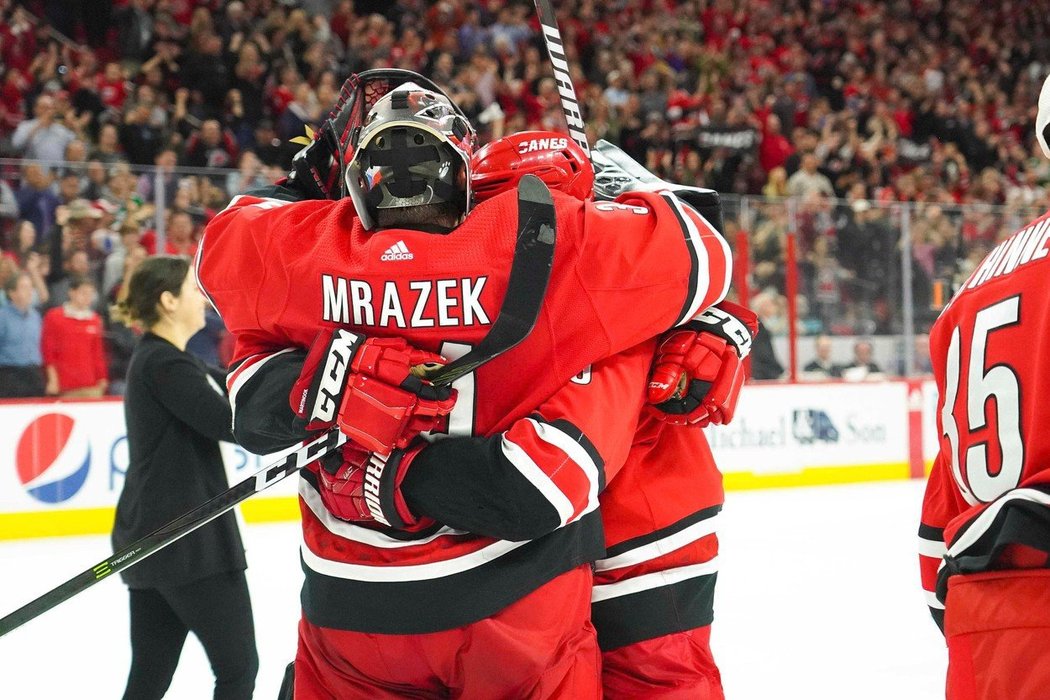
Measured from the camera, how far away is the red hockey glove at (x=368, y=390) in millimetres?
1383

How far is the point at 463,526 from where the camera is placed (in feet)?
4.64

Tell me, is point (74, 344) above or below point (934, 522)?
below

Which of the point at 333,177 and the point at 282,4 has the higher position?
the point at 282,4

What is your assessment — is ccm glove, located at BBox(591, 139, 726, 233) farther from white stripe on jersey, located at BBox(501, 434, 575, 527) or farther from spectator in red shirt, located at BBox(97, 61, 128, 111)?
spectator in red shirt, located at BBox(97, 61, 128, 111)

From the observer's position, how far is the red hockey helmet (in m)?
1.64

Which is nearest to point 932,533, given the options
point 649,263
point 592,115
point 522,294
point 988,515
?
point 988,515

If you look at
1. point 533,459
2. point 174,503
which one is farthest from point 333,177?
point 174,503

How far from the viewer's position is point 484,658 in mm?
1416

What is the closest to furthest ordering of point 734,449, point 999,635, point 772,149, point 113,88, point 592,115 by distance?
point 999,635 → point 734,449 → point 113,88 → point 592,115 → point 772,149

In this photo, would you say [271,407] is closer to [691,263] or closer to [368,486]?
[368,486]

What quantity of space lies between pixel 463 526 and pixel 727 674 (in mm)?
2265

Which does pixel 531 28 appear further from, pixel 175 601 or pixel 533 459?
pixel 533 459

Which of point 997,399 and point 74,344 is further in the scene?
point 74,344

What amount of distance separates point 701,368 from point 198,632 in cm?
133
